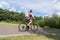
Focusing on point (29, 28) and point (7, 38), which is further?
point (29, 28)

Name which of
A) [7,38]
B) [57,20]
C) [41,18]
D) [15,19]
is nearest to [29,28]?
[7,38]

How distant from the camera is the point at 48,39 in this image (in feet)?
48.0

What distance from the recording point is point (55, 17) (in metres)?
28.7

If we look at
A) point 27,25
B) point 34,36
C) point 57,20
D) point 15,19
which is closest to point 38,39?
point 34,36

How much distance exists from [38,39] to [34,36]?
525 mm

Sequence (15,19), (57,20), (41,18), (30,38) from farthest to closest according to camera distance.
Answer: (15,19) → (41,18) → (57,20) → (30,38)

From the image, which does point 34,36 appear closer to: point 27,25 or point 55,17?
point 27,25

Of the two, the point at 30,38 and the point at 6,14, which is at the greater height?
the point at 6,14

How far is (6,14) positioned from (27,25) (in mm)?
21012

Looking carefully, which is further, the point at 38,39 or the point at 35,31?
the point at 35,31

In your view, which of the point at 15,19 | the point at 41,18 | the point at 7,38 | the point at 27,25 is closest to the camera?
the point at 7,38

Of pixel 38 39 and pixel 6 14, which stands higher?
pixel 6 14

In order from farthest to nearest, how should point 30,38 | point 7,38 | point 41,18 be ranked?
point 41,18, point 30,38, point 7,38

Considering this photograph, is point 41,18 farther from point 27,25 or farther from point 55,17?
point 27,25
